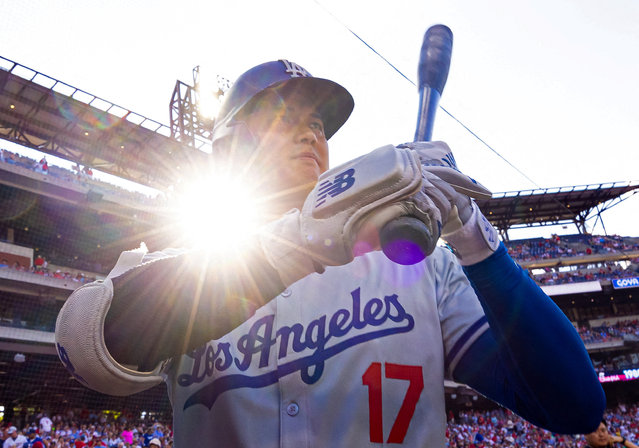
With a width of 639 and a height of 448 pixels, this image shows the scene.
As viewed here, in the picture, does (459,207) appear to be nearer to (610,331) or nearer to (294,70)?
(294,70)

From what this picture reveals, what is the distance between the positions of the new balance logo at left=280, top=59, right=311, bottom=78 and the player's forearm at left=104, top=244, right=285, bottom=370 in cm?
155

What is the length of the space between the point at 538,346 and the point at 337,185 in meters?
0.84

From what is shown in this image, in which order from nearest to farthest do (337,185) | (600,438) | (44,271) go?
(337,185)
(600,438)
(44,271)

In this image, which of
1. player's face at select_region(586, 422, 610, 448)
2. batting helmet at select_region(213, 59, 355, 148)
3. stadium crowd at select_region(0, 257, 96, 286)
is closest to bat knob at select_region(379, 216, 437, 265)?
batting helmet at select_region(213, 59, 355, 148)

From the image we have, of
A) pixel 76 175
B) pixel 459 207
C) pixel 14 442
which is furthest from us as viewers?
pixel 76 175

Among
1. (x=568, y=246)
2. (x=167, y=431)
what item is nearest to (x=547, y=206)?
(x=568, y=246)

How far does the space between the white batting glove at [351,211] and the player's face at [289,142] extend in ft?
3.18

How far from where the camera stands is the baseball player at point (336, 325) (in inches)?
45.9

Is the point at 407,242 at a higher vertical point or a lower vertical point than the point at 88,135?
lower

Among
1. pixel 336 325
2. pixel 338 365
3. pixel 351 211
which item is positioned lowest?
pixel 338 365

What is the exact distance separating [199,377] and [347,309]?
64 cm

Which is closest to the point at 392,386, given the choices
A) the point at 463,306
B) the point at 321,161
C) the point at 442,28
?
the point at 463,306

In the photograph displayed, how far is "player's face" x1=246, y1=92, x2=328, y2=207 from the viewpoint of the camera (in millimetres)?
2146

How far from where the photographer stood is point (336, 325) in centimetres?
172
